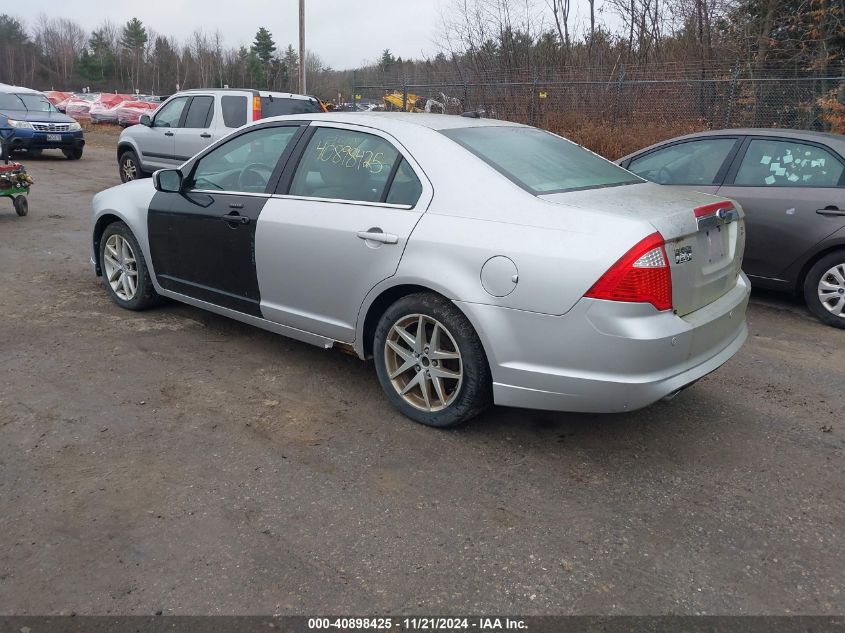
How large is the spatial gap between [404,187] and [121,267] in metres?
2.85

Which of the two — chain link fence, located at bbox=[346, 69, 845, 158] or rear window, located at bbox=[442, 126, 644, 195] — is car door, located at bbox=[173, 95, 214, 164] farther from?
rear window, located at bbox=[442, 126, 644, 195]

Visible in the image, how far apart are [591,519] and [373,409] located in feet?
4.83

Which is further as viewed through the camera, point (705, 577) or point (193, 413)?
point (193, 413)

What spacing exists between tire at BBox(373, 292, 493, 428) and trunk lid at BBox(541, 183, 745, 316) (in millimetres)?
786

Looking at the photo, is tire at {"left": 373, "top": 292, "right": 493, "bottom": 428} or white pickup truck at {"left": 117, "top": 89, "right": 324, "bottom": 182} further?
white pickup truck at {"left": 117, "top": 89, "right": 324, "bottom": 182}

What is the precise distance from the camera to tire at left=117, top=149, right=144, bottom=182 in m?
13.3

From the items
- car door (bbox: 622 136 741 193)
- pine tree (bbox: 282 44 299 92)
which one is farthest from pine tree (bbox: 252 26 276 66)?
car door (bbox: 622 136 741 193)

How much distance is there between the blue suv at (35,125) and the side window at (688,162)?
15581 mm

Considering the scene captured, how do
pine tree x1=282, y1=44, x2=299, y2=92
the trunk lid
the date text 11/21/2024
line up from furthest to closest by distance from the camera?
pine tree x1=282, y1=44, x2=299, y2=92 < the trunk lid < the date text 11/21/2024

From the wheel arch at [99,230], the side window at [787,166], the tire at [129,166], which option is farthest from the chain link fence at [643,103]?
the wheel arch at [99,230]

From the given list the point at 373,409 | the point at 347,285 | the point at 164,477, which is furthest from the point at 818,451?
the point at 164,477

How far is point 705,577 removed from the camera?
273 cm

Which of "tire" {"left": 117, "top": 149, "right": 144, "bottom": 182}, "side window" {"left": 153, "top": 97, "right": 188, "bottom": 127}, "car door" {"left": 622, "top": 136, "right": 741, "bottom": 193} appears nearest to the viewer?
"car door" {"left": 622, "top": 136, "right": 741, "bottom": 193}

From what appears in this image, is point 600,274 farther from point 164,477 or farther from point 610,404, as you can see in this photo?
point 164,477
